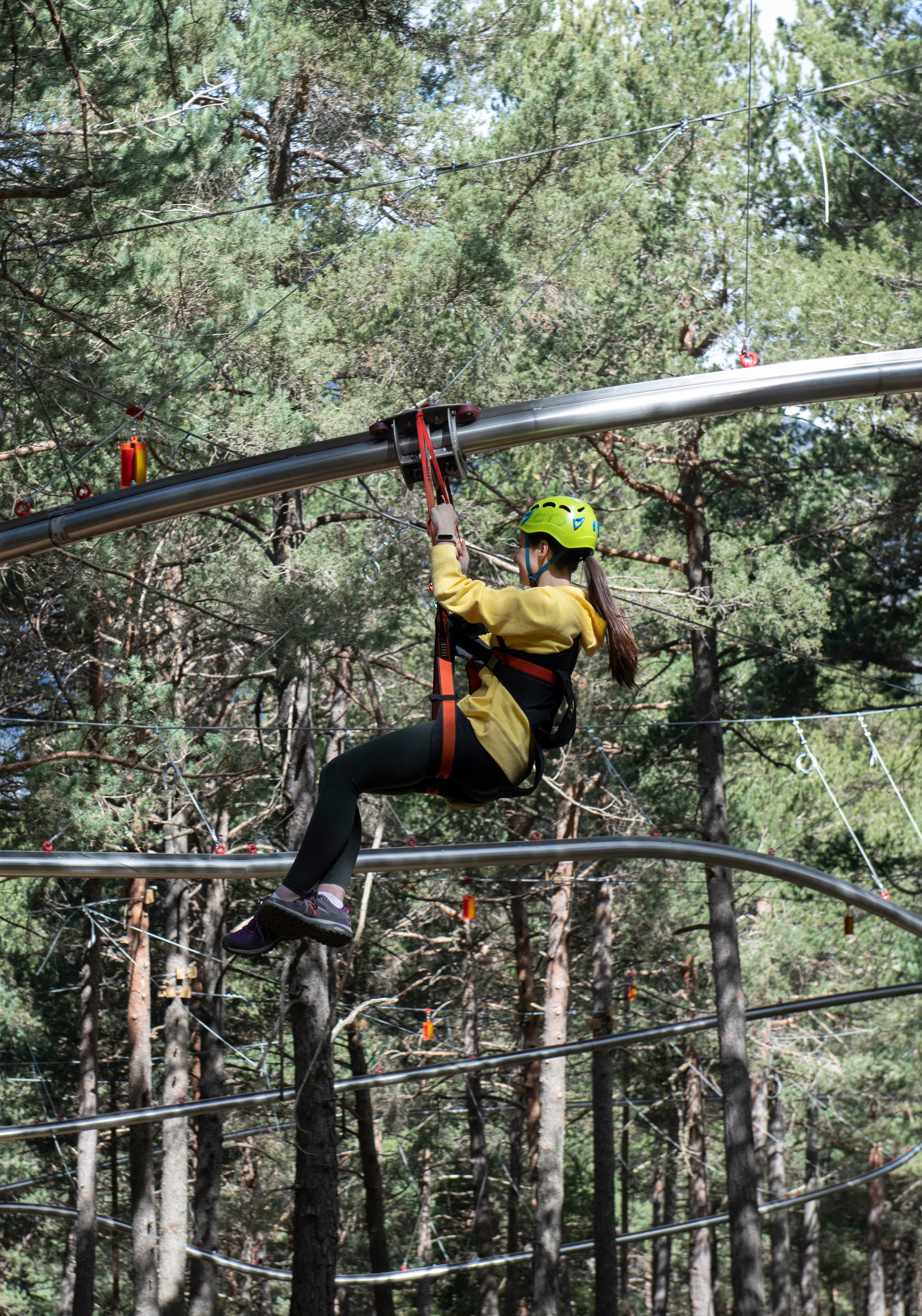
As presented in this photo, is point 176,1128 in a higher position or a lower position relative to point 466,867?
higher

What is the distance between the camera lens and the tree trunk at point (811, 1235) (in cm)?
2909

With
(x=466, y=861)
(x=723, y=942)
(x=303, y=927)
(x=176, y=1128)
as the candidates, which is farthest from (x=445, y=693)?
(x=176, y=1128)

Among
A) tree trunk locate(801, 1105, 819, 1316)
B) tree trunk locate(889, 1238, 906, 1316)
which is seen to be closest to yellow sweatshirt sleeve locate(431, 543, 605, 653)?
tree trunk locate(801, 1105, 819, 1316)

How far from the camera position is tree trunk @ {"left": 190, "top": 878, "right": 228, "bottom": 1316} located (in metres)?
16.6

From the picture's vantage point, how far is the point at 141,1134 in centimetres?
1540

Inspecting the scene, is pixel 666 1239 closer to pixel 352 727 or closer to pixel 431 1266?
pixel 431 1266

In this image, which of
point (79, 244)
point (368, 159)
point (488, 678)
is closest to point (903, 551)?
point (368, 159)

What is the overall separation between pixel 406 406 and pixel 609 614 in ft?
24.0

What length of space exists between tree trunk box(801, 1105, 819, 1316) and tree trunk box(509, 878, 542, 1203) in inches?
427

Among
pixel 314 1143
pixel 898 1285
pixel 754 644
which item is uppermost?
pixel 754 644

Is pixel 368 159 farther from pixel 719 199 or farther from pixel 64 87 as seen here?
pixel 64 87

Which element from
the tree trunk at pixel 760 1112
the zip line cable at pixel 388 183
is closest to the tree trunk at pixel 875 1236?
the tree trunk at pixel 760 1112

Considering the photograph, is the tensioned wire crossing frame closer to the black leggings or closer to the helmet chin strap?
the black leggings

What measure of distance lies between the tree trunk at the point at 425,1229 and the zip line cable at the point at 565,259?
47.2ft
